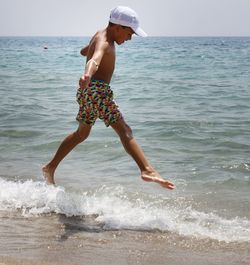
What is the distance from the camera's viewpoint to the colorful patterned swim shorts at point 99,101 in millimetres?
4480

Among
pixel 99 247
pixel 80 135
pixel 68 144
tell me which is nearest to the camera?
pixel 99 247

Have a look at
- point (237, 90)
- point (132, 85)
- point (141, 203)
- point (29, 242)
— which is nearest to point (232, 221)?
point (141, 203)

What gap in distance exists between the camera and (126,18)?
4.39m

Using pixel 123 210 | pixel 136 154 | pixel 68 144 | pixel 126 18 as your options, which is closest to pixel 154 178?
pixel 136 154

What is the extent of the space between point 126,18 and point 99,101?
72cm

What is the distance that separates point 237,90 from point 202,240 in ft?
36.5

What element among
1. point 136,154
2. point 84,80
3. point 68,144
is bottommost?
point 68,144

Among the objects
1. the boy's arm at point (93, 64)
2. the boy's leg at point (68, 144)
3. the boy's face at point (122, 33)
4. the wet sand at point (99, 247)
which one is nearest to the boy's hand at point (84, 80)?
the boy's arm at point (93, 64)

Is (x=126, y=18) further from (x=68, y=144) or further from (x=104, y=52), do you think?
(x=68, y=144)

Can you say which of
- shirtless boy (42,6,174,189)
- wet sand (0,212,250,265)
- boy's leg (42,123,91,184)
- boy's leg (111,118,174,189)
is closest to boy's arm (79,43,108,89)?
shirtless boy (42,6,174,189)

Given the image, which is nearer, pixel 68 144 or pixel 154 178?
pixel 154 178

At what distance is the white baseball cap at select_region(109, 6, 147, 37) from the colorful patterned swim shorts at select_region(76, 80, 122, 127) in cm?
52

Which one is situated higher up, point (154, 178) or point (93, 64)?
point (93, 64)

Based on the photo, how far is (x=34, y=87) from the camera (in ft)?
55.5
